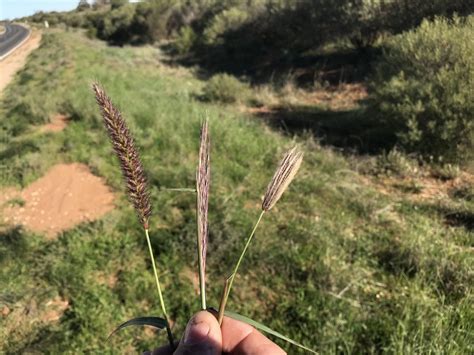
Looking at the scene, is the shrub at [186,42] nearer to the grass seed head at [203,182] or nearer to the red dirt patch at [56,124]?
the red dirt patch at [56,124]

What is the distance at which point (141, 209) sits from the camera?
3.15ft


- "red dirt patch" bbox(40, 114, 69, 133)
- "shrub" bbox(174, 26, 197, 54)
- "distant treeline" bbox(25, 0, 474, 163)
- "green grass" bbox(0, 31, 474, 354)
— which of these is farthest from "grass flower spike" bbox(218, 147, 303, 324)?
"shrub" bbox(174, 26, 197, 54)

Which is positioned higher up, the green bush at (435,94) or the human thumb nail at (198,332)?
the human thumb nail at (198,332)

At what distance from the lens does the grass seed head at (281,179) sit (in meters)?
0.92

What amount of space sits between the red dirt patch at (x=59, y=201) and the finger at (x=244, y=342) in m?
4.13

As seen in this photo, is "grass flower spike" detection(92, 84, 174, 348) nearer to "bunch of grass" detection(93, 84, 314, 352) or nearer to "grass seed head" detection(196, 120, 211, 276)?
"bunch of grass" detection(93, 84, 314, 352)

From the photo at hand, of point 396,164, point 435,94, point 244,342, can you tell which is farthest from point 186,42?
point 244,342

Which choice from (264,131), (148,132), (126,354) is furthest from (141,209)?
(264,131)

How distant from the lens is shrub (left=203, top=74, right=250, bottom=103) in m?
11.8

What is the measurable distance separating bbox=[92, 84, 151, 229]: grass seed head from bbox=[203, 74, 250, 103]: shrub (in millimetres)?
10964

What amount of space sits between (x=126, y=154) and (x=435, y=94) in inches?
278

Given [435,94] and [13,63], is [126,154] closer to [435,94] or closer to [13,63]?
[435,94]

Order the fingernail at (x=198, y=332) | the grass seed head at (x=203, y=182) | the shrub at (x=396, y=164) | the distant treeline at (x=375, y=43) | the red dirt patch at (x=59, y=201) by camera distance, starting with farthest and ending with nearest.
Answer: the distant treeline at (x=375, y=43) → the shrub at (x=396, y=164) → the red dirt patch at (x=59, y=201) → the fingernail at (x=198, y=332) → the grass seed head at (x=203, y=182)

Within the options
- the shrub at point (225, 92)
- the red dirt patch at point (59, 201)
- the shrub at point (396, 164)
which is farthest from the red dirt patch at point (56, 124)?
the shrub at point (396, 164)
